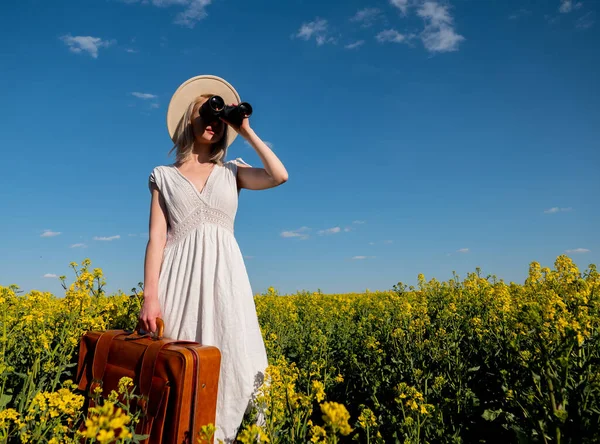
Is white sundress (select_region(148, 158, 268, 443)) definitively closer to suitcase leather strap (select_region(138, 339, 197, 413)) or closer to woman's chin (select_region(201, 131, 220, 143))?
woman's chin (select_region(201, 131, 220, 143))

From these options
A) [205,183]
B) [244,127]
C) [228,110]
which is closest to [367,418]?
[205,183]

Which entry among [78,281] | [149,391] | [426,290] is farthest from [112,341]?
[426,290]

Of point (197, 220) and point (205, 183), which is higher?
point (205, 183)

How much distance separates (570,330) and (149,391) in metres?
1.93

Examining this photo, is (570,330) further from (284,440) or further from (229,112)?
(229,112)

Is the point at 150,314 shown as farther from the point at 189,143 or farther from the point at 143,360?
the point at 189,143

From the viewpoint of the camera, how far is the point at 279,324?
16.6ft

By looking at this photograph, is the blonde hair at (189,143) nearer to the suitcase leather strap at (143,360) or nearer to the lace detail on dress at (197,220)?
the lace detail on dress at (197,220)

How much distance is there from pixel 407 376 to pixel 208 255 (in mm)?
2014

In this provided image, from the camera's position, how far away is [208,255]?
8.46 ft

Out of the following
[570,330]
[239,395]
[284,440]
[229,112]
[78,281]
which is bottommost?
[284,440]

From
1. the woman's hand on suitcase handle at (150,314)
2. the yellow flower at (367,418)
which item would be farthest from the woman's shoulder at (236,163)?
the yellow flower at (367,418)

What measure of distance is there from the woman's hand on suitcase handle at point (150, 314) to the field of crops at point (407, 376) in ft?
1.54

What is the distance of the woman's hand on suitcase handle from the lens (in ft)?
8.04
